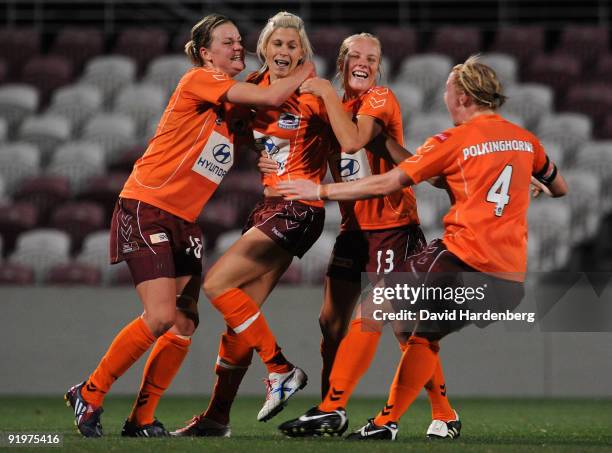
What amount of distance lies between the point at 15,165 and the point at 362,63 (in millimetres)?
6735

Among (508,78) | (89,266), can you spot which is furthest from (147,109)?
(508,78)

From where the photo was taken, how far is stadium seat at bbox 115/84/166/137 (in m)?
11.8

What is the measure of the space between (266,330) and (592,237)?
227 inches

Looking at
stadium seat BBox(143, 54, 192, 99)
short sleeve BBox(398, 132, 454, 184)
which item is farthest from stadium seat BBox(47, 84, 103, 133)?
short sleeve BBox(398, 132, 454, 184)

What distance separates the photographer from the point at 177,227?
512cm

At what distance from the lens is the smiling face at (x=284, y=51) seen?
5.11m

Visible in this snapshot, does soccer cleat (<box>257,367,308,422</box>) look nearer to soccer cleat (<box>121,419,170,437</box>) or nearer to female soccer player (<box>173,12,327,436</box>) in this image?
female soccer player (<box>173,12,327,436</box>)

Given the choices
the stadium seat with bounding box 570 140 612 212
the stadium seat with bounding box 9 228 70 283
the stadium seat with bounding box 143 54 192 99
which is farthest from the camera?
the stadium seat with bounding box 143 54 192 99

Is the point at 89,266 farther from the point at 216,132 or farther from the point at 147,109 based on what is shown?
the point at 216,132

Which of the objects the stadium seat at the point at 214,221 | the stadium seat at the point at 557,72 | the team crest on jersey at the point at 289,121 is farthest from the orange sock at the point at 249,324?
the stadium seat at the point at 557,72

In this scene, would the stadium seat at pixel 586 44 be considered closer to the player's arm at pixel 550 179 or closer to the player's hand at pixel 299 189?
the player's arm at pixel 550 179

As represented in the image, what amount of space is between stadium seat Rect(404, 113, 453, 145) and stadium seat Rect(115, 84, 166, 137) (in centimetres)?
285

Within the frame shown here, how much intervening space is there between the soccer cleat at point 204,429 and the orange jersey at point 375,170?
1.18 metres

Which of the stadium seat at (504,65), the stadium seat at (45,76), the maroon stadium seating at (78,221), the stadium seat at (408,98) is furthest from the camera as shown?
the stadium seat at (45,76)
